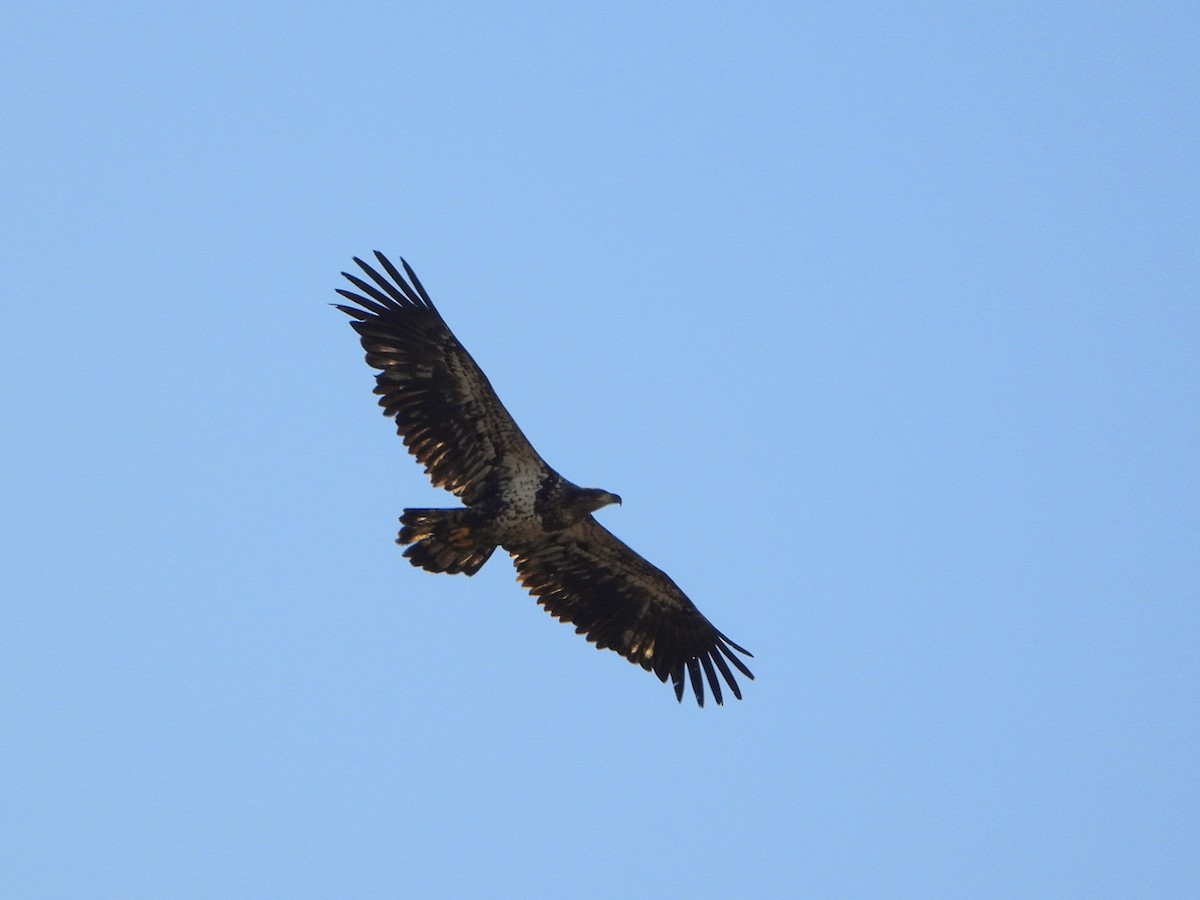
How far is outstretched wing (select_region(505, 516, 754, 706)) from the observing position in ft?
50.0

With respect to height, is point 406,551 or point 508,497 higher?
point 508,497

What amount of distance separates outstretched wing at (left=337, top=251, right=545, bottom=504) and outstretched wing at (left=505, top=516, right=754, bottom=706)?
113cm

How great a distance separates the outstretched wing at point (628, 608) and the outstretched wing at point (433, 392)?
3.71ft

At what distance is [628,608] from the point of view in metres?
15.6

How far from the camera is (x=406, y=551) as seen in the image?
14.0m

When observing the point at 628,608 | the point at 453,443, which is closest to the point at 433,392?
the point at 453,443

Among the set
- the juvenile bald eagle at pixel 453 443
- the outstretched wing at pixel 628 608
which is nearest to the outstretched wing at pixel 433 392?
the juvenile bald eagle at pixel 453 443

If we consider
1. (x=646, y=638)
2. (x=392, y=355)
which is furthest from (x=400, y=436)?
(x=646, y=638)

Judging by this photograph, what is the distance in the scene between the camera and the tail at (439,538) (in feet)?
45.9

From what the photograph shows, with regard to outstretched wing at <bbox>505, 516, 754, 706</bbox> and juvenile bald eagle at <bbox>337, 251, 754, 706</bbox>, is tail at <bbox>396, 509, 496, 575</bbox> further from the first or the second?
outstretched wing at <bbox>505, 516, 754, 706</bbox>

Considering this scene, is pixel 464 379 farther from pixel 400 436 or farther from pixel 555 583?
pixel 555 583

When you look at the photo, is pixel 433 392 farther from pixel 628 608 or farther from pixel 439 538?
pixel 628 608

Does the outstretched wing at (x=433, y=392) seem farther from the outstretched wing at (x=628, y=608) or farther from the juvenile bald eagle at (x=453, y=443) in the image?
the outstretched wing at (x=628, y=608)

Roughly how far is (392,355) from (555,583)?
262cm
